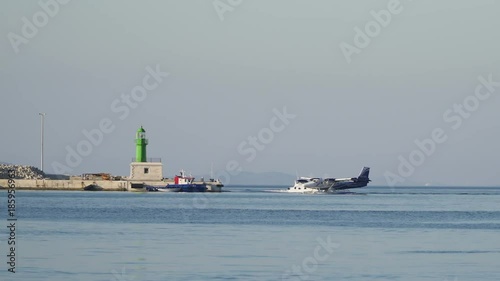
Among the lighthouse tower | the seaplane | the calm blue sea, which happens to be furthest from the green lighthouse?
the calm blue sea

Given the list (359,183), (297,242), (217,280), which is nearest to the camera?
(217,280)

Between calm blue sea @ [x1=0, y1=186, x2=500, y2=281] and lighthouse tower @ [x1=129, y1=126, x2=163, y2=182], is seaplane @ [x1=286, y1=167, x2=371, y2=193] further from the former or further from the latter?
calm blue sea @ [x1=0, y1=186, x2=500, y2=281]

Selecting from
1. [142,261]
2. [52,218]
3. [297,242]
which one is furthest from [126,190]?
[142,261]

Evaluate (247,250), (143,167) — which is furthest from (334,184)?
(247,250)

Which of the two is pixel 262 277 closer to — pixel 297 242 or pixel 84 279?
pixel 84 279

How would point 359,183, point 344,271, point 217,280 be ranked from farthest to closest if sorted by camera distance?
point 359,183 → point 344,271 → point 217,280

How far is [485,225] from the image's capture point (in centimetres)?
5766

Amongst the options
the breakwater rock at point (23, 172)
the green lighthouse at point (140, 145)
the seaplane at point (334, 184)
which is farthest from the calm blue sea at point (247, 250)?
the seaplane at point (334, 184)

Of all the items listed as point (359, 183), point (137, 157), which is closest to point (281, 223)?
point (137, 157)

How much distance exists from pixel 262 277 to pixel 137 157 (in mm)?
90277

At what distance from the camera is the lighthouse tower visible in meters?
118

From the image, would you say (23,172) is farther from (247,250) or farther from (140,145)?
(247,250)

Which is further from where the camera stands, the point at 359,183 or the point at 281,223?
the point at 359,183

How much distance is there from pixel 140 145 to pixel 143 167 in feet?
9.11
